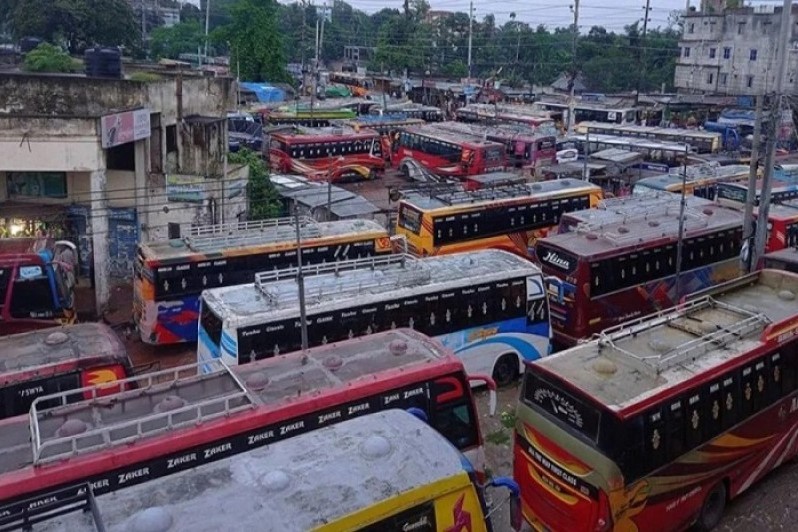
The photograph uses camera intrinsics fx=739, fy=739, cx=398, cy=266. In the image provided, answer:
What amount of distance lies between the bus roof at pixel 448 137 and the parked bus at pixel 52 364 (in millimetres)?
26321

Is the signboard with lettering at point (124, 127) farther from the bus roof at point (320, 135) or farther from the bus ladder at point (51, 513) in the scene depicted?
the bus roof at point (320, 135)

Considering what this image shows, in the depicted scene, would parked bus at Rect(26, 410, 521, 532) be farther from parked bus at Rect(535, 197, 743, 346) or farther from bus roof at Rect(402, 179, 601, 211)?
bus roof at Rect(402, 179, 601, 211)

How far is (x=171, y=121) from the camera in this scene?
23.4 m

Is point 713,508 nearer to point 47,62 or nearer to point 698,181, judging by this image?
point 698,181

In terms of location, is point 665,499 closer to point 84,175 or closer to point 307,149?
point 84,175

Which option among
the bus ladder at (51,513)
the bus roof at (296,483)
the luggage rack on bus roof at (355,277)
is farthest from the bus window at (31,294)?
the bus ladder at (51,513)

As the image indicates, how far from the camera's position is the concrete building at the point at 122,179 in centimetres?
2047

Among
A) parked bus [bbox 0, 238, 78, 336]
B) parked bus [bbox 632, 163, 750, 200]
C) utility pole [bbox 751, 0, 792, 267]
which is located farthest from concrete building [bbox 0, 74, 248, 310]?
parked bus [bbox 632, 163, 750, 200]

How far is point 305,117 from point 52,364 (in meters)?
37.4

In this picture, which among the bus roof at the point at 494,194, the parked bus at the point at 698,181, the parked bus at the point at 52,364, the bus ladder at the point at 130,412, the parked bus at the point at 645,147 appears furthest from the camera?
Answer: the parked bus at the point at 645,147

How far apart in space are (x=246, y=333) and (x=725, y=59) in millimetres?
Result: 61905

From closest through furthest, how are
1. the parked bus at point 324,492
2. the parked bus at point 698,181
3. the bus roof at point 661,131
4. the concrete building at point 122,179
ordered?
1. the parked bus at point 324,492
2. the concrete building at point 122,179
3. the parked bus at point 698,181
4. the bus roof at point 661,131

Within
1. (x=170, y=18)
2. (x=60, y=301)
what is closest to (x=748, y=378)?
(x=60, y=301)

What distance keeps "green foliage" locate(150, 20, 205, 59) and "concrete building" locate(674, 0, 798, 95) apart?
146 ft
